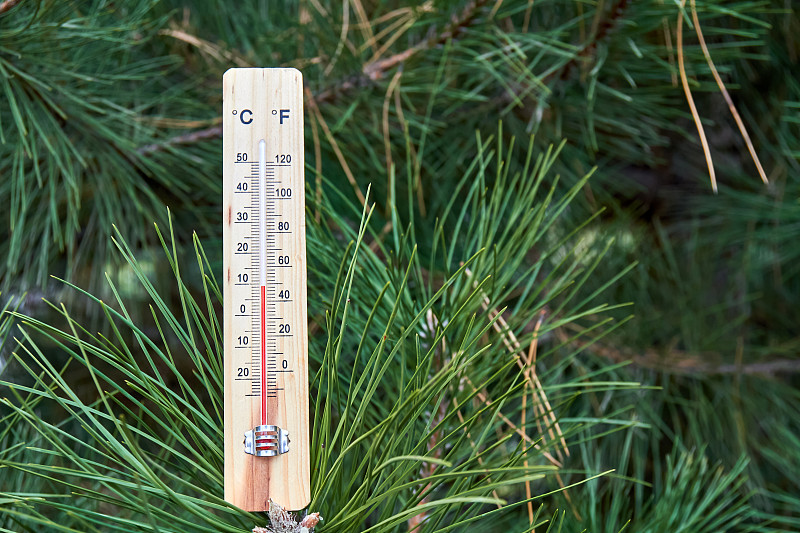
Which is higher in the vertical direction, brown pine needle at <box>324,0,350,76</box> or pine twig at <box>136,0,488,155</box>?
brown pine needle at <box>324,0,350,76</box>

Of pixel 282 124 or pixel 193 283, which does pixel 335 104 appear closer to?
pixel 282 124

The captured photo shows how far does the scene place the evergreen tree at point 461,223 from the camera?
0.38m

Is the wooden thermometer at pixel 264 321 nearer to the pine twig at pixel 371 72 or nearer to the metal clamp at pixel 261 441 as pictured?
the metal clamp at pixel 261 441

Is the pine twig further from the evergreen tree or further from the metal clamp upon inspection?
the metal clamp

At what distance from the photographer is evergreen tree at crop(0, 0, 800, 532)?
0.38 meters

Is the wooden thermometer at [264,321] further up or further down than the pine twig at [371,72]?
further down

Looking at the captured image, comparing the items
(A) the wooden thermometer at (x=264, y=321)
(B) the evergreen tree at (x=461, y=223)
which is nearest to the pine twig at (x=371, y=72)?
(B) the evergreen tree at (x=461, y=223)

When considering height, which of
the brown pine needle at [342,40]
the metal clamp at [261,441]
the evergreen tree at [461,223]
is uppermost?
the brown pine needle at [342,40]

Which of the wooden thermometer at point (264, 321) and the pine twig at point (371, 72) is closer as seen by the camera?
the wooden thermometer at point (264, 321)

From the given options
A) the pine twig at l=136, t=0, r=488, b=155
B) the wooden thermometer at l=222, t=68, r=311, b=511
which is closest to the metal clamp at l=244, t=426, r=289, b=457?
the wooden thermometer at l=222, t=68, r=311, b=511

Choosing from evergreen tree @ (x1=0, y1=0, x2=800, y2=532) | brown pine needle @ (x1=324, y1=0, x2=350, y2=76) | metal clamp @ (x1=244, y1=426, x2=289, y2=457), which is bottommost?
metal clamp @ (x1=244, y1=426, x2=289, y2=457)

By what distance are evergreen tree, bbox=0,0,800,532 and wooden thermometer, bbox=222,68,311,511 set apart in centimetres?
1

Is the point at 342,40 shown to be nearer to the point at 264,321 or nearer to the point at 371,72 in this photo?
the point at 371,72

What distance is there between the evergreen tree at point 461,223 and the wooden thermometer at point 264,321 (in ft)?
0.05
